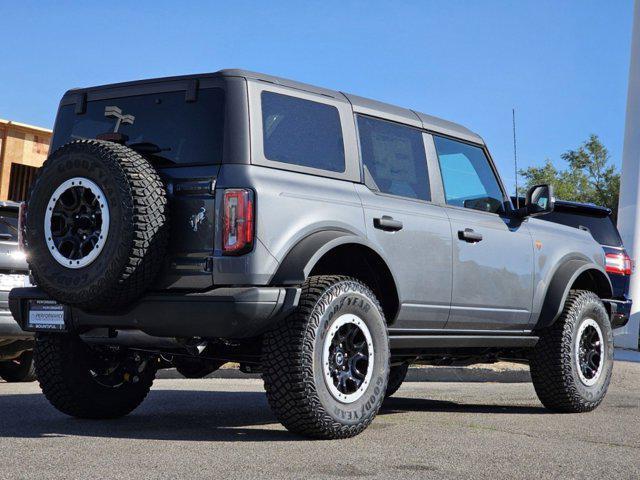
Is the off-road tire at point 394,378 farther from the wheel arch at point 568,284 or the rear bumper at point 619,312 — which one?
the rear bumper at point 619,312

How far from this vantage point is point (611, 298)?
28.6 feet

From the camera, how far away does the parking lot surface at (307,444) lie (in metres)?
4.64

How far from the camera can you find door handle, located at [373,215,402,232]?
6.16 m

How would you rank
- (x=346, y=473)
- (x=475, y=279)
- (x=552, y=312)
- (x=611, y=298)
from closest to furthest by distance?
(x=346, y=473)
(x=475, y=279)
(x=552, y=312)
(x=611, y=298)

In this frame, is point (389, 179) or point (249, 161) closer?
point (249, 161)

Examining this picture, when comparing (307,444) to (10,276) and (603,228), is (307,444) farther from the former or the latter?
(603,228)

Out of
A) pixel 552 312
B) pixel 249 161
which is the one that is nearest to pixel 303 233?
pixel 249 161

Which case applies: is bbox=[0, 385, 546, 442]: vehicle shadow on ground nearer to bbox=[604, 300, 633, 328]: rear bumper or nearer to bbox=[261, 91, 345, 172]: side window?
bbox=[604, 300, 633, 328]: rear bumper

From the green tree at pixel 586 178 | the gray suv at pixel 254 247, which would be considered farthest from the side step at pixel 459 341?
the green tree at pixel 586 178

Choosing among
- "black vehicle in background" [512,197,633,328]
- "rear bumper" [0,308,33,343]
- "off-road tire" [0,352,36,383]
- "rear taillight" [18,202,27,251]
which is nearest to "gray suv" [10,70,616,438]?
"rear taillight" [18,202,27,251]

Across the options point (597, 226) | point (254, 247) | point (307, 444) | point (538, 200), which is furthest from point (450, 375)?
point (254, 247)

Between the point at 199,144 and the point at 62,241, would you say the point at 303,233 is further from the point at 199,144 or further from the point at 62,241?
the point at 62,241

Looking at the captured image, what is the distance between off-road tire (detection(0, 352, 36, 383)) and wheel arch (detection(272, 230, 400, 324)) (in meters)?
4.56

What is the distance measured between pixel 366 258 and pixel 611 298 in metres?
3.31
